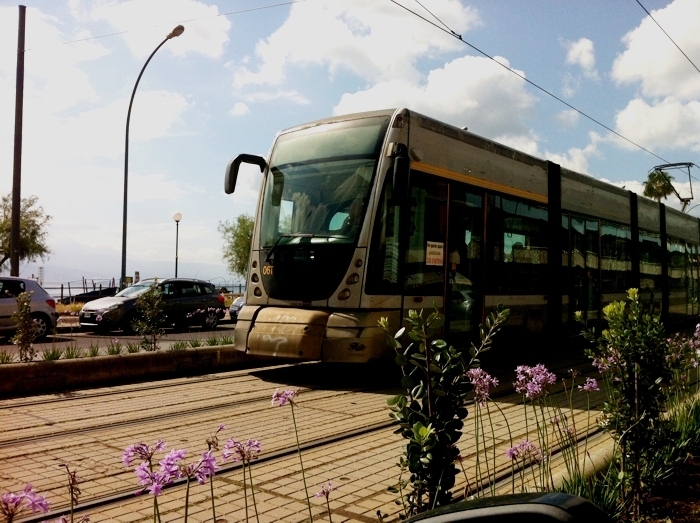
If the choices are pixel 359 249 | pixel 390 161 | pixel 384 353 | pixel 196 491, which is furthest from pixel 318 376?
pixel 196 491

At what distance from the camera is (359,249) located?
344 inches

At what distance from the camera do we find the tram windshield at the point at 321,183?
29.4 feet

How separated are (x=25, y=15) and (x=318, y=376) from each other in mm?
13306

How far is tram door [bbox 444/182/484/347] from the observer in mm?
9672

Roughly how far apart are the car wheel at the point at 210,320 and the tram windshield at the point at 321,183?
12.7 meters

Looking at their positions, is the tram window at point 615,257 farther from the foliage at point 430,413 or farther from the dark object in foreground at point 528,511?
the dark object in foreground at point 528,511

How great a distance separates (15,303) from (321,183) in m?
10.7

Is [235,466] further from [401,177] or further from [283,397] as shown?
[401,177]


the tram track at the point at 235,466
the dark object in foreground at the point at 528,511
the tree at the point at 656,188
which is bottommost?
the tram track at the point at 235,466

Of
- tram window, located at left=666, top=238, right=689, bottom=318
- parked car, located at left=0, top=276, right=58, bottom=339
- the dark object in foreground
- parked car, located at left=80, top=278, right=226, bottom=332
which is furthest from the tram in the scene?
parked car, located at left=80, top=278, right=226, bottom=332

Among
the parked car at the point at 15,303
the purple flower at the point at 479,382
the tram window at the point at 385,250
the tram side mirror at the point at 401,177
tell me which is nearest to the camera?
the purple flower at the point at 479,382

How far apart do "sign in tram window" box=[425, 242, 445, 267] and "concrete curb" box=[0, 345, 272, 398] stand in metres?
3.81

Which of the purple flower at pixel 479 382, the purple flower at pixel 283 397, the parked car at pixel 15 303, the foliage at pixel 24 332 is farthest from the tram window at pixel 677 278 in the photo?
the purple flower at pixel 283 397

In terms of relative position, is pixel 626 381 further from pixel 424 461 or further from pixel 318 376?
pixel 318 376
